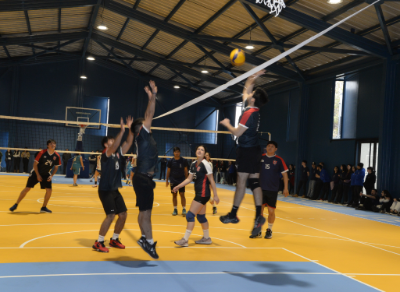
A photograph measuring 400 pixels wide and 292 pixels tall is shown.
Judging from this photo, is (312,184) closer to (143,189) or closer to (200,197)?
(200,197)

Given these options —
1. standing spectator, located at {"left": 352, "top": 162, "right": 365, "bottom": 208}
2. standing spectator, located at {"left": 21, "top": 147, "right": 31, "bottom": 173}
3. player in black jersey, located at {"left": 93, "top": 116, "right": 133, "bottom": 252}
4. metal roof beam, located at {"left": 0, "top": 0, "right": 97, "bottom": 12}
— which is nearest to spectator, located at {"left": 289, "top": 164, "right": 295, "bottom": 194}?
standing spectator, located at {"left": 352, "top": 162, "right": 365, "bottom": 208}

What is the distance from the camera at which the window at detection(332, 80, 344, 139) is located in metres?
18.8

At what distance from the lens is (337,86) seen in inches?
745

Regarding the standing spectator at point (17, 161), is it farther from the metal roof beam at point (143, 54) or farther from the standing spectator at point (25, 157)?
the metal roof beam at point (143, 54)

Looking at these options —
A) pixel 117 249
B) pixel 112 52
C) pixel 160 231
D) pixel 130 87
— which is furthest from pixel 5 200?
pixel 130 87

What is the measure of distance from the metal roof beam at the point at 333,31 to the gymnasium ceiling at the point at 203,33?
1.4 inches

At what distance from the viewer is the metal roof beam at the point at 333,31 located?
44.1 feet

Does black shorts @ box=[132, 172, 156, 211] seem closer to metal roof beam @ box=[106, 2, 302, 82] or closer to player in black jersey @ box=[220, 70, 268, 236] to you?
player in black jersey @ box=[220, 70, 268, 236]

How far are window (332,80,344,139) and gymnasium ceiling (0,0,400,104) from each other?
3.63 ft

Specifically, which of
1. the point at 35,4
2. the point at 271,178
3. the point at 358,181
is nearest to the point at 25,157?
the point at 35,4

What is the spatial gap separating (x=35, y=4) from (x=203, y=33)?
7894 mm

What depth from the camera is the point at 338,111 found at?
18953mm

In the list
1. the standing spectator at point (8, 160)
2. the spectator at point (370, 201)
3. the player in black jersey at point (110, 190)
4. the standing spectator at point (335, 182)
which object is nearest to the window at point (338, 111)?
the standing spectator at point (335, 182)

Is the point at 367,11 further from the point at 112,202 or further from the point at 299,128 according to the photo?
the point at 112,202
